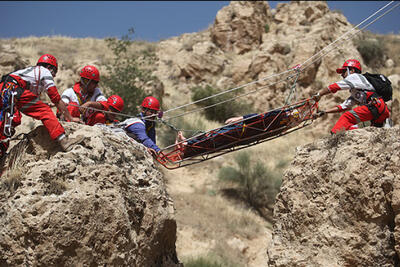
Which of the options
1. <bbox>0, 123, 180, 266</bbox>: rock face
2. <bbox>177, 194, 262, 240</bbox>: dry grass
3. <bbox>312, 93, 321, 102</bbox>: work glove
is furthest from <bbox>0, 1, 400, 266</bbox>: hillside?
<bbox>312, 93, 321, 102</bbox>: work glove

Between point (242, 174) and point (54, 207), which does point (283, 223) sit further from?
point (242, 174)

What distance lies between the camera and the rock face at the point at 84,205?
3316 millimetres

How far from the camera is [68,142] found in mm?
3990

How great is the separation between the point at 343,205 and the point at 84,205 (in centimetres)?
Result: 294

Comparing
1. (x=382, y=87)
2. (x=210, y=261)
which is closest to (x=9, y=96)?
(x=382, y=87)

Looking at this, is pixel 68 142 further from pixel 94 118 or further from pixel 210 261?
pixel 210 261

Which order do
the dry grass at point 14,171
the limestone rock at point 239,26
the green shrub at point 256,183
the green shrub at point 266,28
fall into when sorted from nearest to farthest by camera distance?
1. the dry grass at point 14,171
2. the green shrub at point 256,183
3. the limestone rock at point 239,26
4. the green shrub at point 266,28

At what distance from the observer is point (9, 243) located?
3311 millimetres

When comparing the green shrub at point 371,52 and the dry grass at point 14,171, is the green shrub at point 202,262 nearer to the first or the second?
the dry grass at point 14,171

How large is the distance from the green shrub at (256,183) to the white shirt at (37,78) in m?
8.53

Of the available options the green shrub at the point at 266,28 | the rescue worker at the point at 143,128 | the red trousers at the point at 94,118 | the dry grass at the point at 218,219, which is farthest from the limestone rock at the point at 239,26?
the red trousers at the point at 94,118

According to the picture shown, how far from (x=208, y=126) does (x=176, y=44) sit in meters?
10.2

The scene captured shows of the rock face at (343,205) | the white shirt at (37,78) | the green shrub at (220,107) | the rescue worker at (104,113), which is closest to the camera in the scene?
the rock face at (343,205)

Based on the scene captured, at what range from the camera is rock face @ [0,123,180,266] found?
3316mm
